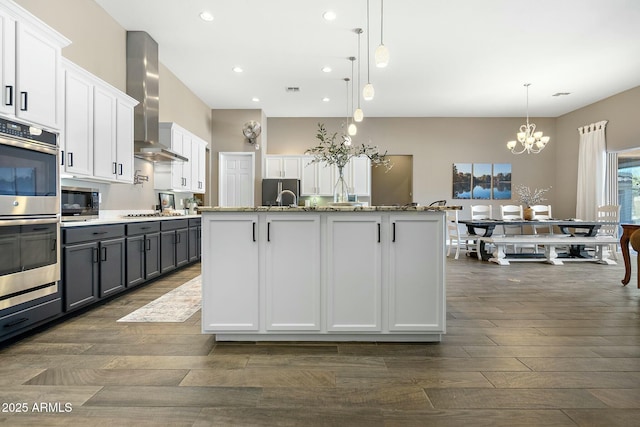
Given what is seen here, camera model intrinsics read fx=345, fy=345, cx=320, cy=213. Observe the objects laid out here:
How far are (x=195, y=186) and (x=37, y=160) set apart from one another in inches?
145

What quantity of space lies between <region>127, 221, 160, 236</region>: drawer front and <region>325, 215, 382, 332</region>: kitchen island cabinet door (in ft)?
8.13

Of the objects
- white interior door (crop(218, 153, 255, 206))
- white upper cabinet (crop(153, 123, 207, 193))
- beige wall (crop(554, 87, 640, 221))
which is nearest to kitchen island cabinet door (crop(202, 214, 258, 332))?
white upper cabinet (crop(153, 123, 207, 193))

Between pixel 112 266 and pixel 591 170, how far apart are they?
8.96 m

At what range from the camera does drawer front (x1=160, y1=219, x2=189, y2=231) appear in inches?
A: 175

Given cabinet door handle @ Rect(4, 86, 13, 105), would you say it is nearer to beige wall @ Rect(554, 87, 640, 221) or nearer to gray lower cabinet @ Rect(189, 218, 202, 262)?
gray lower cabinet @ Rect(189, 218, 202, 262)

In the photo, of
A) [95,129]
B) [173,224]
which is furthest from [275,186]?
[95,129]

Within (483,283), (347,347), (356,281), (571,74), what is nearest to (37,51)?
(356,281)

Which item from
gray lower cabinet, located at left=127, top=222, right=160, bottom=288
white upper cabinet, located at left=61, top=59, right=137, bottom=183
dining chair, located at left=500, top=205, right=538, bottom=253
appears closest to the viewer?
white upper cabinet, located at left=61, top=59, right=137, bottom=183

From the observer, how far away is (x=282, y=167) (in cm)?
825

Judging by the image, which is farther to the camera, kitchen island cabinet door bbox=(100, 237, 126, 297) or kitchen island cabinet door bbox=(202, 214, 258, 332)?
kitchen island cabinet door bbox=(100, 237, 126, 297)

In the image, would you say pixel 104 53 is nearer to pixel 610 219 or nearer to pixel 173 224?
pixel 173 224

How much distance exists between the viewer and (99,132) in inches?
141

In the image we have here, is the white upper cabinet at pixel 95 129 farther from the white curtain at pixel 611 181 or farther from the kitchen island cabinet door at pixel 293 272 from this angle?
the white curtain at pixel 611 181

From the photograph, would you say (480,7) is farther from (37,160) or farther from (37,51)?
(37,160)
